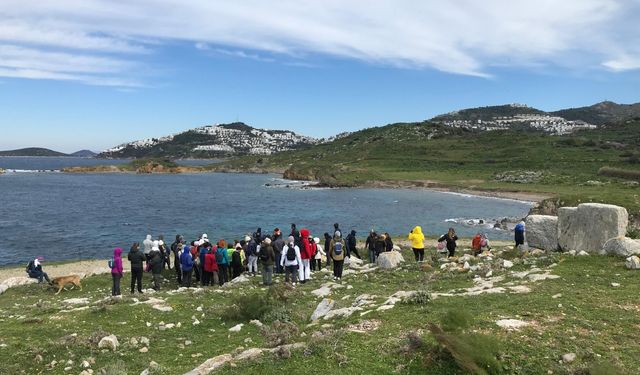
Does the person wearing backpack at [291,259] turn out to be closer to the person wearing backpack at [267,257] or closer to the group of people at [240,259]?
the group of people at [240,259]

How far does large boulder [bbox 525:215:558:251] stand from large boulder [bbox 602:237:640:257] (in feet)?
13.5

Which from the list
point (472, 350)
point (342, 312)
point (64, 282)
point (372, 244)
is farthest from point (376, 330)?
point (64, 282)

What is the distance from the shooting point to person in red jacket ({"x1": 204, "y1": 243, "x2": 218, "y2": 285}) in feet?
75.3

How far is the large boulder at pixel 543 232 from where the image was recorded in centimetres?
2291

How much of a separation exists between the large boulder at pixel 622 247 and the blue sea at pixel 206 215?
33399 mm

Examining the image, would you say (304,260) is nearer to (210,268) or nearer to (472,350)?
(210,268)

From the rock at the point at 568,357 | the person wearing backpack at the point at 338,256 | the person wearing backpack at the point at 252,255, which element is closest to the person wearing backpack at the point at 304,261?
the person wearing backpack at the point at 338,256

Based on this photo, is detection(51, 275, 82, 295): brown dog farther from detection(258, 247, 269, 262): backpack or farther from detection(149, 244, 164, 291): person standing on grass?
detection(258, 247, 269, 262): backpack

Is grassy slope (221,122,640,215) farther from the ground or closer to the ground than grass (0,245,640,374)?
farther from the ground

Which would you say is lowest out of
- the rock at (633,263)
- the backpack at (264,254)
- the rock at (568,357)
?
the backpack at (264,254)

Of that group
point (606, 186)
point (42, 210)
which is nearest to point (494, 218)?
point (606, 186)

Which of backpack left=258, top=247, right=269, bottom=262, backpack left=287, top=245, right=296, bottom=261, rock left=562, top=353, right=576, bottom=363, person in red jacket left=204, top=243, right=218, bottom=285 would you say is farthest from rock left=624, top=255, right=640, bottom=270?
person in red jacket left=204, top=243, right=218, bottom=285

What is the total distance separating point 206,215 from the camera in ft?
232

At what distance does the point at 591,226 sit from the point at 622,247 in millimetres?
2757
